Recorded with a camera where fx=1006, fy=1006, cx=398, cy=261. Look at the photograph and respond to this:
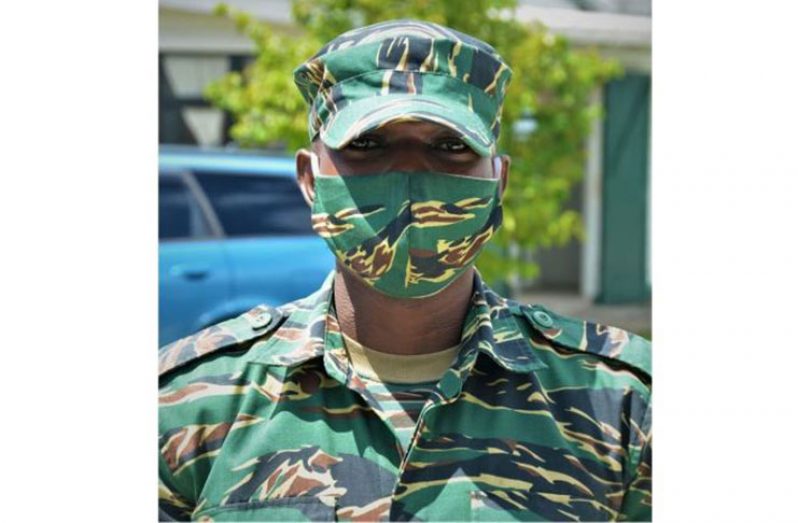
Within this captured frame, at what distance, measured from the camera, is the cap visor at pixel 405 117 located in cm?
152

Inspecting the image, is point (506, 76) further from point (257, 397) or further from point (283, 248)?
point (283, 248)

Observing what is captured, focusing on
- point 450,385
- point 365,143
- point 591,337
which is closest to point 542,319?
point 591,337

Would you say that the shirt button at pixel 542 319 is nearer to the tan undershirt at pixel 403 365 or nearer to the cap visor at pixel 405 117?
the tan undershirt at pixel 403 365

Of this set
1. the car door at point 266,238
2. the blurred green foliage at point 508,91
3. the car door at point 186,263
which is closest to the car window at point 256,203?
the car door at point 266,238

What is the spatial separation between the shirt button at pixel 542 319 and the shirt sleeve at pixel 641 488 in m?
0.23

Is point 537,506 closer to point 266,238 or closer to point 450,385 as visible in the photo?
point 450,385

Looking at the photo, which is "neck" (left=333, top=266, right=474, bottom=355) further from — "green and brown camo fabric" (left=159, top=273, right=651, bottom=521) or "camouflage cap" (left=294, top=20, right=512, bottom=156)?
"camouflage cap" (left=294, top=20, right=512, bottom=156)

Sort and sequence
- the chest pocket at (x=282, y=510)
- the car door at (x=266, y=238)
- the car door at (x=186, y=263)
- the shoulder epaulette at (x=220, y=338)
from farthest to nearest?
the car door at (x=266, y=238) → the car door at (x=186, y=263) → the shoulder epaulette at (x=220, y=338) → the chest pocket at (x=282, y=510)

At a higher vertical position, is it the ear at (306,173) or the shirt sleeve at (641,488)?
the ear at (306,173)

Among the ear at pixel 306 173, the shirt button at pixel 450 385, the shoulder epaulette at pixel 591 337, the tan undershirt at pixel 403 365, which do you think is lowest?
the shirt button at pixel 450 385

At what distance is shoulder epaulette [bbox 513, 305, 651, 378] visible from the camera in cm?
175

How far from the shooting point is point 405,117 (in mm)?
1517

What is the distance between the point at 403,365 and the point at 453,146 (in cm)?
38

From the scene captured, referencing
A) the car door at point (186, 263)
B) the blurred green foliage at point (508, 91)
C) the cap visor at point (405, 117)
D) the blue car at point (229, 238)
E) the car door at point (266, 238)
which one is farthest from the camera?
the car door at point (266, 238)
